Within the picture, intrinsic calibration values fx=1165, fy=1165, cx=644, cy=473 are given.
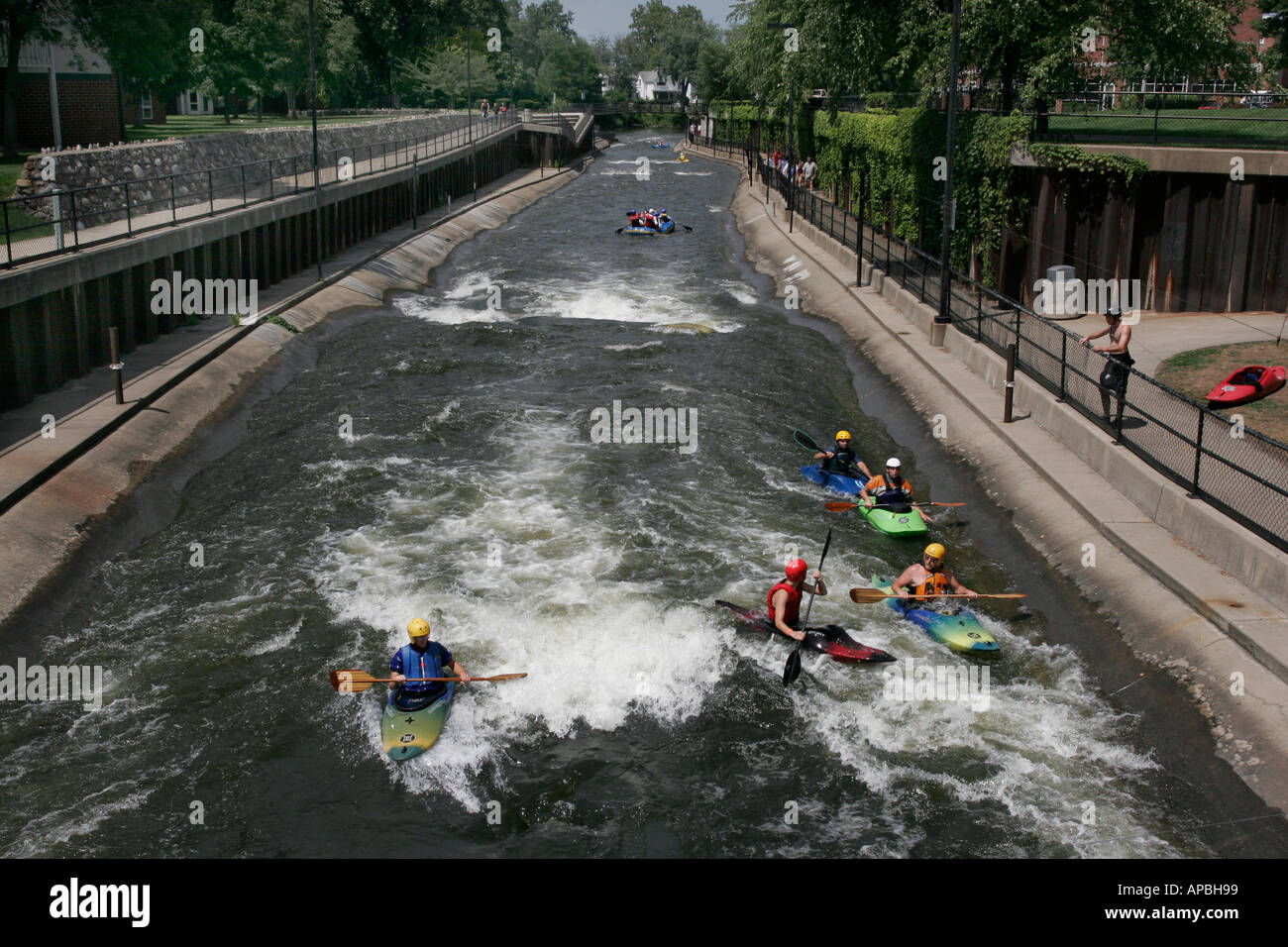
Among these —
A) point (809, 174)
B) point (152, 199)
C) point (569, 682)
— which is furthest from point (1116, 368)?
point (809, 174)

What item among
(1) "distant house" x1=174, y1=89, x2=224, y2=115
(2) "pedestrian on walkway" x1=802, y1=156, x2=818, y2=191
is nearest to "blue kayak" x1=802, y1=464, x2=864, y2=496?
(2) "pedestrian on walkway" x1=802, y1=156, x2=818, y2=191

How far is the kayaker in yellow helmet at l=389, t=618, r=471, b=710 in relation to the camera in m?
13.8

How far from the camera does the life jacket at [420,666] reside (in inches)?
547

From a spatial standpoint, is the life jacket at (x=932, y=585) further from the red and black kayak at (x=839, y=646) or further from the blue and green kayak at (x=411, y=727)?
the blue and green kayak at (x=411, y=727)

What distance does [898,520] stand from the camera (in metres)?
19.9

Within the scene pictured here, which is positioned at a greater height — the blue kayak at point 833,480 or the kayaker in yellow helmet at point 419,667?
the blue kayak at point 833,480

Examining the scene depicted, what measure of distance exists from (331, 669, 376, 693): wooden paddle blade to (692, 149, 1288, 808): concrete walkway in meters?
9.21

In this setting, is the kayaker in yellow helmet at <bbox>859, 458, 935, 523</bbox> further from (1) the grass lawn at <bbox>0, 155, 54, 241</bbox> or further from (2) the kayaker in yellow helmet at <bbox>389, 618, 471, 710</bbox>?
(1) the grass lawn at <bbox>0, 155, 54, 241</bbox>

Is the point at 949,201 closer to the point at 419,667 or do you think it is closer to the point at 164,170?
the point at 419,667

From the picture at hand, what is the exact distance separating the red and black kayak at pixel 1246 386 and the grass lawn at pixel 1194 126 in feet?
31.6

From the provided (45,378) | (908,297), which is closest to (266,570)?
(45,378)

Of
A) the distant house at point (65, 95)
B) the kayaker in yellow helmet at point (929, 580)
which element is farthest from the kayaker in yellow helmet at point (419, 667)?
the distant house at point (65, 95)

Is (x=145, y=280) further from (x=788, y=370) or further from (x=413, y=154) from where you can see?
(x=413, y=154)

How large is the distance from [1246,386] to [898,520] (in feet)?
21.8
